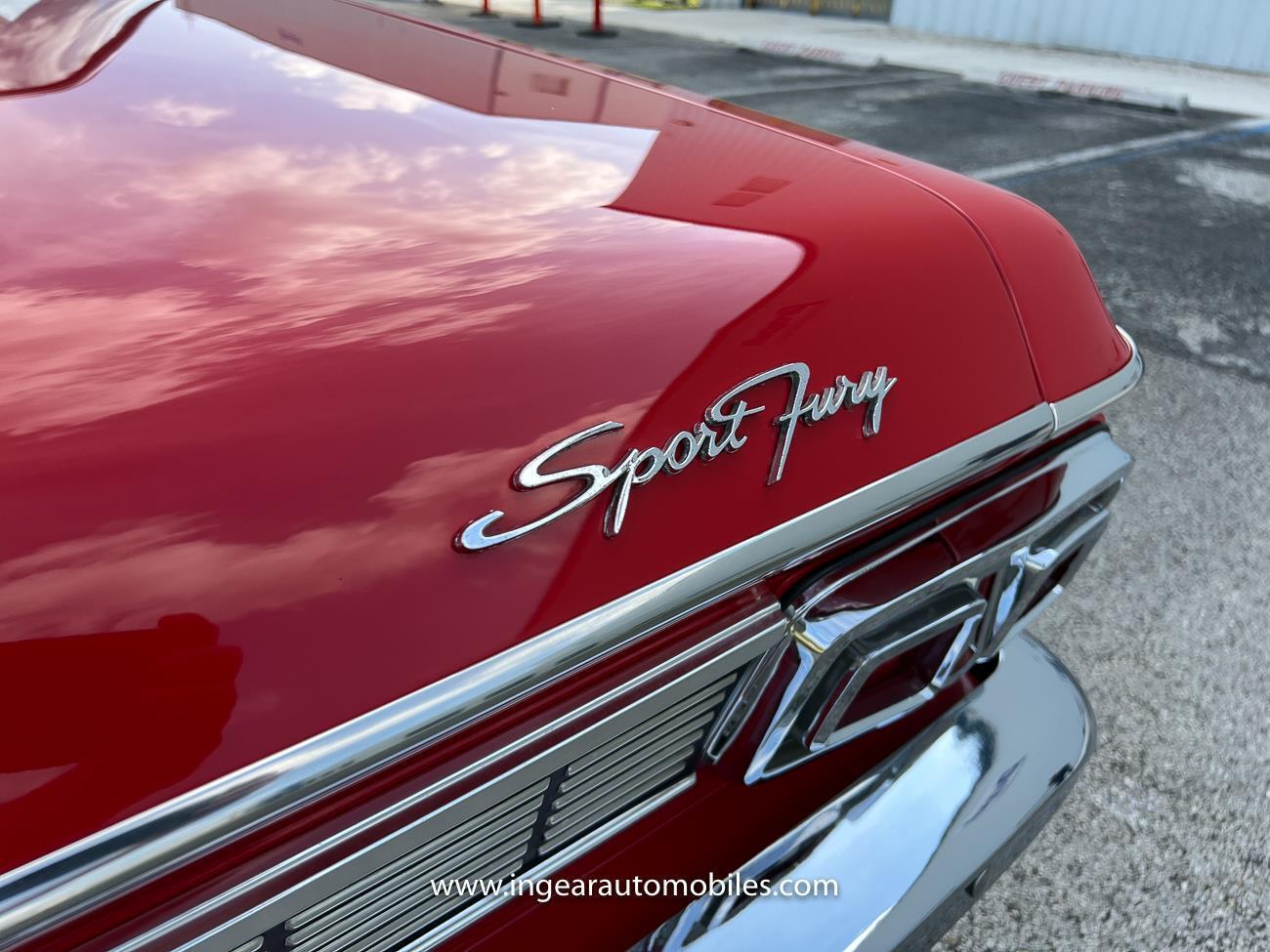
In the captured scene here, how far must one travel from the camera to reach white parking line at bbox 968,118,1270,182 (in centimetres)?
602

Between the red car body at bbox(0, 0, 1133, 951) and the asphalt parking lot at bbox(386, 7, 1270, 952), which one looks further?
the asphalt parking lot at bbox(386, 7, 1270, 952)

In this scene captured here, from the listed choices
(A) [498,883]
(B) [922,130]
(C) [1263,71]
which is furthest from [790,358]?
(C) [1263,71]

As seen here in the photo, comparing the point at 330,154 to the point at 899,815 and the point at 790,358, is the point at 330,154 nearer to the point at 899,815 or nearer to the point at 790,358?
the point at 790,358

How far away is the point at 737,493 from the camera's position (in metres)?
0.86

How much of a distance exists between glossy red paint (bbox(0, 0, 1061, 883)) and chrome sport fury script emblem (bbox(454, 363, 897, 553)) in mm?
11

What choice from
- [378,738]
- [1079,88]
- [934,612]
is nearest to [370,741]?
[378,738]

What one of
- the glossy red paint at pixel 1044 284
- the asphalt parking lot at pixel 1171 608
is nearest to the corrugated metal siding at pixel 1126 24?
the asphalt parking lot at pixel 1171 608

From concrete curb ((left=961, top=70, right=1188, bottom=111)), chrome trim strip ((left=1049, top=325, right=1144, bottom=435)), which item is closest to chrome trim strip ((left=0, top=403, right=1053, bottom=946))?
chrome trim strip ((left=1049, top=325, right=1144, bottom=435))

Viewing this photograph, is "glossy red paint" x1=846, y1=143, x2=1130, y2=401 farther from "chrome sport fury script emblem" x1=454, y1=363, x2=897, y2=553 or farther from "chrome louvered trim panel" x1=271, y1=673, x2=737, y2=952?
"chrome louvered trim panel" x1=271, y1=673, x2=737, y2=952

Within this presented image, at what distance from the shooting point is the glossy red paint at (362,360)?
0.61m

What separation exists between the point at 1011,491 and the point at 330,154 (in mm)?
878

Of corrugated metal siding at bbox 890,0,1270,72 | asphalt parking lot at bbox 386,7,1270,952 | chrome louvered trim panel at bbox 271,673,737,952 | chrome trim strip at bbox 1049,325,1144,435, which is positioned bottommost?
asphalt parking lot at bbox 386,7,1270,952

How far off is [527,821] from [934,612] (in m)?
0.50

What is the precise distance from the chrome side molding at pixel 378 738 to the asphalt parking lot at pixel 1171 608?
3.68 feet
